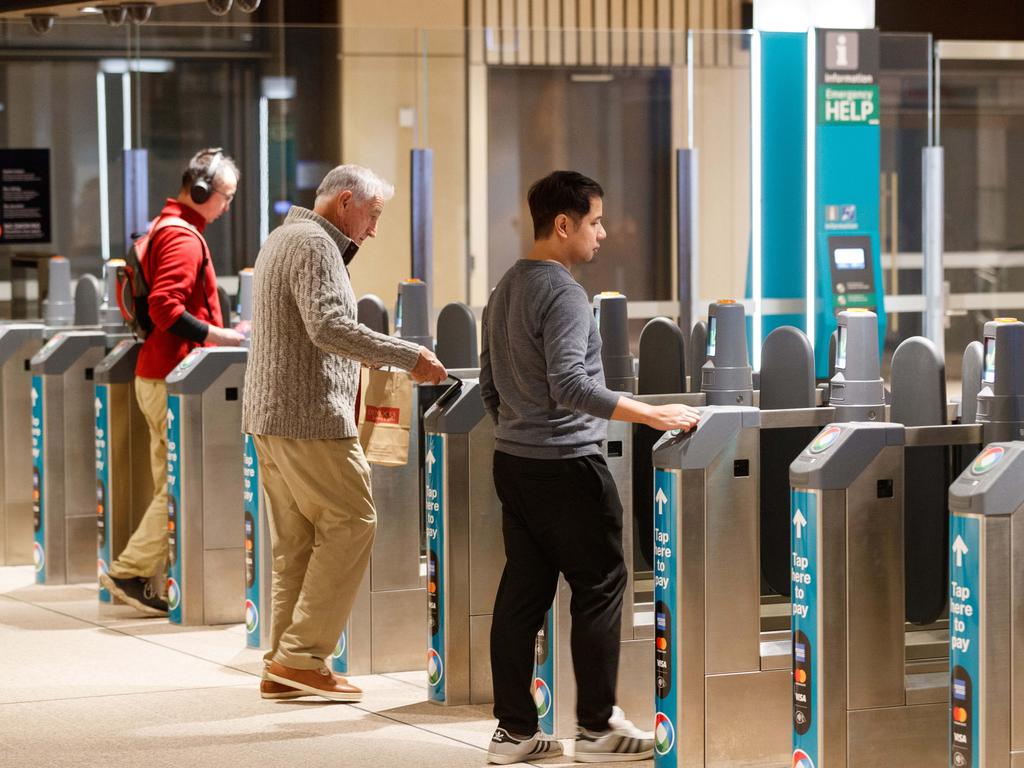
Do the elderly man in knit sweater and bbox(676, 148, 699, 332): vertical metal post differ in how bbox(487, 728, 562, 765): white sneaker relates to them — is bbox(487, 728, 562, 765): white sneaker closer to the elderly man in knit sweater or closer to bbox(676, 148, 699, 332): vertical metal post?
the elderly man in knit sweater

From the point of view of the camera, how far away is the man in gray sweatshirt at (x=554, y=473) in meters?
3.99

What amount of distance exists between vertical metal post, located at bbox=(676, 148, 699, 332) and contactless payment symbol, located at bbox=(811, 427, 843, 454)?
4.32 meters

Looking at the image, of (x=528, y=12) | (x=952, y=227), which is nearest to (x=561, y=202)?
(x=952, y=227)

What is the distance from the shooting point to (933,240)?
8.00 m

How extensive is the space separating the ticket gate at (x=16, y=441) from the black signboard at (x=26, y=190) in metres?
0.71

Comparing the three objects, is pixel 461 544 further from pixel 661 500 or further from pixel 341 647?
pixel 661 500

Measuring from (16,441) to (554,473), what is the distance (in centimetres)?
412

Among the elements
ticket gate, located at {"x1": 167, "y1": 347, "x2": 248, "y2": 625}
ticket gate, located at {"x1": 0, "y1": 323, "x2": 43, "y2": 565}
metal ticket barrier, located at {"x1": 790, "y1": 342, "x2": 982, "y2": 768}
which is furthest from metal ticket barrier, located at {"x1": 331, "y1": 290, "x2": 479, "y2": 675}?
ticket gate, located at {"x1": 0, "y1": 323, "x2": 43, "y2": 565}

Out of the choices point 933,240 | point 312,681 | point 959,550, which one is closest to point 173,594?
point 312,681

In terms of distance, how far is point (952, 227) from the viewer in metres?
9.30

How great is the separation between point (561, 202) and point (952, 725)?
1.46m

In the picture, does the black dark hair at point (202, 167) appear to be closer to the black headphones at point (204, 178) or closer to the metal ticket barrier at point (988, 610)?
the black headphones at point (204, 178)

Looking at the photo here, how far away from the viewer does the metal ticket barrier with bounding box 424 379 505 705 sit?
4.85m

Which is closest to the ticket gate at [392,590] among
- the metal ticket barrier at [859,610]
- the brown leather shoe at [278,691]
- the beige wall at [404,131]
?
the brown leather shoe at [278,691]
